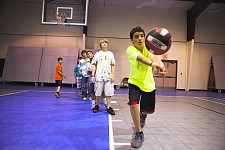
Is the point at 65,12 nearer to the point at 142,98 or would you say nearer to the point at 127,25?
the point at 127,25

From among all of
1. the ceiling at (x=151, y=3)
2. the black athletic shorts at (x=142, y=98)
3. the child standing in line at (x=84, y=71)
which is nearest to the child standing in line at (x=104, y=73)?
the black athletic shorts at (x=142, y=98)

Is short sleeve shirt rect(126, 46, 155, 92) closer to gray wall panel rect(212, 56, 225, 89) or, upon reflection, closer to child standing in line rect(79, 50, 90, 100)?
child standing in line rect(79, 50, 90, 100)

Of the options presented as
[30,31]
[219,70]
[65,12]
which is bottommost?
[219,70]

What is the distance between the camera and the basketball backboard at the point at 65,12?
1000 centimetres

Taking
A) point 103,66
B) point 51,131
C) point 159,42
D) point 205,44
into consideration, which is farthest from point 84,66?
point 205,44

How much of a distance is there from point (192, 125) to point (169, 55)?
463 inches

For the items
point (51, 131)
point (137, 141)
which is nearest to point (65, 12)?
point (51, 131)

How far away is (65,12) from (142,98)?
9.10 m

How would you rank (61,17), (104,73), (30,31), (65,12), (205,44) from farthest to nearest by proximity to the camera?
(205,44) < (30,31) < (65,12) < (61,17) < (104,73)

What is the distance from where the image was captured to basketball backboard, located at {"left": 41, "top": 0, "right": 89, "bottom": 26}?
32.8 feet

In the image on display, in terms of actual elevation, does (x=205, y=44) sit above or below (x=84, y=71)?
above

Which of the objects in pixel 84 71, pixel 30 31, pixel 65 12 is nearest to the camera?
pixel 84 71

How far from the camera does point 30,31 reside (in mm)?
14156

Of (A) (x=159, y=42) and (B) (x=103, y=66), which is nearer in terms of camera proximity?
(A) (x=159, y=42)
